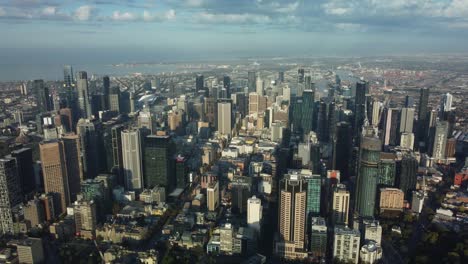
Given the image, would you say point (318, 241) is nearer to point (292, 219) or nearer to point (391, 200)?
point (292, 219)

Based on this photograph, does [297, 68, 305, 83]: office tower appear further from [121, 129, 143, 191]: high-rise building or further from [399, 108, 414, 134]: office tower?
[121, 129, 143, 191]: high-rise building

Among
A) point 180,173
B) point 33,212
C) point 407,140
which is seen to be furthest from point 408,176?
point 33,212

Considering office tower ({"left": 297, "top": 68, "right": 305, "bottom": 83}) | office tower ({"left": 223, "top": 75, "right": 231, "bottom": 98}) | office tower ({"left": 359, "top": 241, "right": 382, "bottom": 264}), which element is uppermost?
office tower ({"left": 297, "top": 68, "right": 305, "bottom": 83})

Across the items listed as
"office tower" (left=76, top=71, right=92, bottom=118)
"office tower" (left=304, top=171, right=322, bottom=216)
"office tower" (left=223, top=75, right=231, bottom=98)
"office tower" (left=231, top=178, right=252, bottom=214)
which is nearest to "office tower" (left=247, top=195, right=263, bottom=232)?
"office tower" (left=231, top=178, right=252, bottom=214)

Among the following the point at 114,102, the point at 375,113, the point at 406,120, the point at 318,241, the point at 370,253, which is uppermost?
the point at 114,102

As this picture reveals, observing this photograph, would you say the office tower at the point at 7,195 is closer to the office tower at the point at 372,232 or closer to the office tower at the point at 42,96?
the office tower at the point at 372,232
